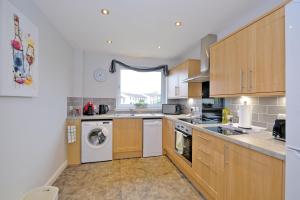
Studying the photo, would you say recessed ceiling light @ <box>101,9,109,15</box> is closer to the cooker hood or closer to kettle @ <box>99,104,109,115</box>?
the cooker hood

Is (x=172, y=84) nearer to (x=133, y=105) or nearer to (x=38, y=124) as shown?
(x=133, y=105)

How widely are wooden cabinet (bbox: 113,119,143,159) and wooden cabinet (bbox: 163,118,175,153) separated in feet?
1.72

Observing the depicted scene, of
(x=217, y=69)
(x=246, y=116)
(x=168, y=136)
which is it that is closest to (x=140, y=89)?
(x=168, y=136)

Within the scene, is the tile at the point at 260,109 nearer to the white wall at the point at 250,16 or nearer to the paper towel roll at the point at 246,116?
the paper towel roll at the point at 246,116

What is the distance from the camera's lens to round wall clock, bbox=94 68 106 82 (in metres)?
3.96

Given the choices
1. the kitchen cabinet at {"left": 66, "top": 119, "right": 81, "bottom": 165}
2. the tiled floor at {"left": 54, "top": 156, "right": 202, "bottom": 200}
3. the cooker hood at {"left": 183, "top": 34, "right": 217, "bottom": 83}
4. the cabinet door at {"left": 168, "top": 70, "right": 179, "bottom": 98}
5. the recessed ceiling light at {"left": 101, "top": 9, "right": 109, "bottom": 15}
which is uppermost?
the recessed ceiling light at {"left": 101, "top": 9, "right": 109, "bottom": 15}

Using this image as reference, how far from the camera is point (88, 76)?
3926 mm

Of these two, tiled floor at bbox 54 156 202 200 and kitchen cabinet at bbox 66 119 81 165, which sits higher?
kitchen cabinet at bbox 66 119 81 165

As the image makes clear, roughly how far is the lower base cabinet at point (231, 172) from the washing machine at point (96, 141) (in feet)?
5.38

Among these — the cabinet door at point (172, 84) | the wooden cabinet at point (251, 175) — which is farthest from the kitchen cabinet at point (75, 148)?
the wooden cabinet at point (251, 175)

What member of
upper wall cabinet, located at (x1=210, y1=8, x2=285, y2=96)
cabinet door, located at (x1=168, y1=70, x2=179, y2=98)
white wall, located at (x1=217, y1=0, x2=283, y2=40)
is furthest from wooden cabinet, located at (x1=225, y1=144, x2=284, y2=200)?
cabinet door, located at (x1=168, y1=70, x2=179, y2=98)

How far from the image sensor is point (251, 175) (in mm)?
1345

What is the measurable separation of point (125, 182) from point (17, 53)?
6.90 feet

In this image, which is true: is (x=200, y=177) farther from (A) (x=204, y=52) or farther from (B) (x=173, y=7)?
(B) (x=173, y=7)
